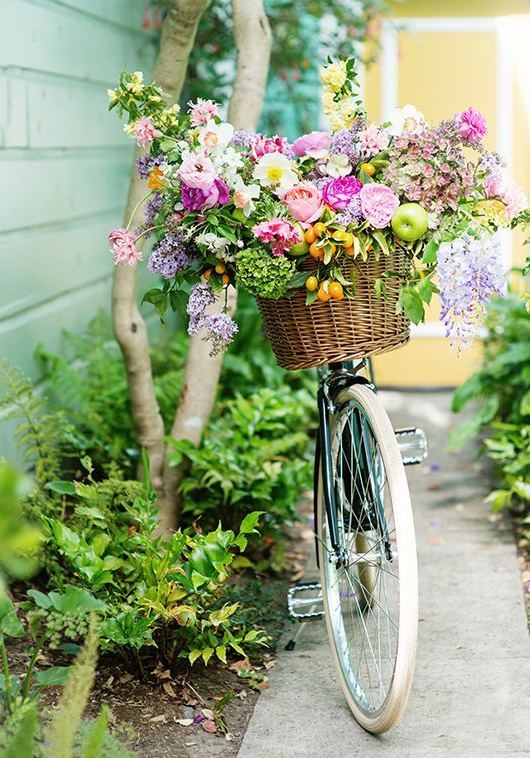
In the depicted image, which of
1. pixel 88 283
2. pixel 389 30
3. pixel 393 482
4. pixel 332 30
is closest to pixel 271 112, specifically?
pixel 332 30

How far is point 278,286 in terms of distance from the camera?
2.88 meters

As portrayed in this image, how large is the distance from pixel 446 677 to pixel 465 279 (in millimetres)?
1324

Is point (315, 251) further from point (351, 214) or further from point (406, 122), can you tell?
point (406, 122)

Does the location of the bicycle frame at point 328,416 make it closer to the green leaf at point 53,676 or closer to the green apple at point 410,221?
the green apple at point 410,221

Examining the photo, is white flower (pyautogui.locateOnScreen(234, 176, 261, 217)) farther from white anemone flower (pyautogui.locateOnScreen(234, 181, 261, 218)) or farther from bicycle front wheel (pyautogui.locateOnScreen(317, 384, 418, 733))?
bicycle front wheel (pyautogui.locateOnScreen(317, 384, 418, 733))

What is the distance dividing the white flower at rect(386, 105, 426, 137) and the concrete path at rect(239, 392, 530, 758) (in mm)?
1600

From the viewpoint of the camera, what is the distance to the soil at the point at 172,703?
307 cm

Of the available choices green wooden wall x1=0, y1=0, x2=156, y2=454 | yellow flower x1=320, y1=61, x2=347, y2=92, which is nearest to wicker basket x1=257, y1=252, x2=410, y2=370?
yellow flower x1=320, y1=61, x2=347, y2=92

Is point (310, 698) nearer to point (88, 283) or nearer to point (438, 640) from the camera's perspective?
point (438, 640)

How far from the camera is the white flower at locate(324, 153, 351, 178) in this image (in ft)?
9.57

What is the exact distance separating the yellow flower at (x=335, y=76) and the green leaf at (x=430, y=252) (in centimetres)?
52

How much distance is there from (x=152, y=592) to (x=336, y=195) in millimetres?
1245

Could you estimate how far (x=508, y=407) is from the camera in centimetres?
530

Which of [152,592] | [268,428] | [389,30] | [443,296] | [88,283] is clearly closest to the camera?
[443,296]
